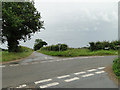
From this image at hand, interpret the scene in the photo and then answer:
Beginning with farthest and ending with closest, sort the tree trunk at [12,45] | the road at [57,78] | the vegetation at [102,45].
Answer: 1. the vegetation at [102,45]
2. the tree trunk at [12,45]
3. the road at [57,78]

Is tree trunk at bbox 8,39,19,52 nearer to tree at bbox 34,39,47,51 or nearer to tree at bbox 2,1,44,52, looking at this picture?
tree at bbox 2,1,44,52

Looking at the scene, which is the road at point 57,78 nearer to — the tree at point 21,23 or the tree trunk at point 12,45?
the tree at point 21,23

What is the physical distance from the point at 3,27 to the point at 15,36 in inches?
120

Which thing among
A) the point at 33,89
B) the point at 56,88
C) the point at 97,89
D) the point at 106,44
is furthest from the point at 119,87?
the point at 106,44

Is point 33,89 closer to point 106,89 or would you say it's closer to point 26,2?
point 106,89

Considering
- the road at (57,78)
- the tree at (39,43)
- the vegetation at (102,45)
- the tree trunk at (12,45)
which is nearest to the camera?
the road at (57,78)

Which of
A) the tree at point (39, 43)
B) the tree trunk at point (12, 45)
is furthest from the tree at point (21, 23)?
the tree at point (39, 43)

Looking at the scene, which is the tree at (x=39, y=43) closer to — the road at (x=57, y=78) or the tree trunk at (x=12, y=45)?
the tree trunk at (x=12, y=45)

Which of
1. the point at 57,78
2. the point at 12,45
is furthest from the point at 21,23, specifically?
the point at 57,78

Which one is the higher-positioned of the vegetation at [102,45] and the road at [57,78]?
the vegetation at [102,45]

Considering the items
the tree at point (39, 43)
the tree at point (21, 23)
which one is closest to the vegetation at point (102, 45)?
the tree at point (21, 23)

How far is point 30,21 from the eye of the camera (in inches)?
696

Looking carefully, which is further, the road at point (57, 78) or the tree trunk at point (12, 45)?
the tree trunk at point (12, 45)

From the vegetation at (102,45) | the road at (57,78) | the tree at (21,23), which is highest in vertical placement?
the tree at (21,23)
